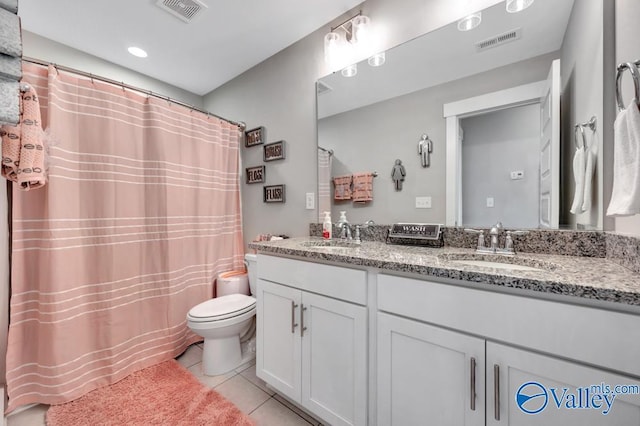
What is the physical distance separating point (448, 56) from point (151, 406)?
2.53 metres

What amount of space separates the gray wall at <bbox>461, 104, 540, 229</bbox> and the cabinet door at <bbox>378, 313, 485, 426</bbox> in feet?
2.35

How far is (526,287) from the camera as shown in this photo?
2.30ft

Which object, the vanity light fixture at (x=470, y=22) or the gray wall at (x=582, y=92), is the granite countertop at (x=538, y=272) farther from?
the vanity light fixture at (x=470, y=22)

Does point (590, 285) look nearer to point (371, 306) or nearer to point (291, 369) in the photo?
point (371, 306)

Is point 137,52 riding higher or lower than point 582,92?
higher

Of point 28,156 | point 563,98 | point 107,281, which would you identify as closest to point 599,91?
point 563,98

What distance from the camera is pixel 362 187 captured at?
170 cm

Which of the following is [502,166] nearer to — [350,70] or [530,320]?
[530,320]

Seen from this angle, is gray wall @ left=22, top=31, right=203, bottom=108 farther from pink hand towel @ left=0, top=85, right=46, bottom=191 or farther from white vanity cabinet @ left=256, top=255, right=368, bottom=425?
white vanity cabinet @ left=256, top=255, right=368, bottom=425

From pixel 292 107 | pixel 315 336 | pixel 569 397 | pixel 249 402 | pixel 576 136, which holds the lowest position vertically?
pixel 249 402

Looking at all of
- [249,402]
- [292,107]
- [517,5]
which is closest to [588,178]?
[517,5]

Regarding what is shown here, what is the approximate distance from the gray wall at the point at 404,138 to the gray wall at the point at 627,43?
8.0 inches

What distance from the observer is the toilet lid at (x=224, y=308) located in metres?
1.60

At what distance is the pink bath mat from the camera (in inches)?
50.0
